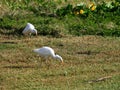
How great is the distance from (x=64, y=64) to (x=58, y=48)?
1338 millimetres

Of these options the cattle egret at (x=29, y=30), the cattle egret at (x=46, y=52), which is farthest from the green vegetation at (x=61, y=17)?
the cattle egret at (x=46, y=52)

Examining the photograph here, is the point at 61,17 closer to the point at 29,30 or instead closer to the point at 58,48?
the point at 29,30

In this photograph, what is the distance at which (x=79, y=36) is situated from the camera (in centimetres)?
1200

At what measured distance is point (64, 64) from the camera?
9.51 m

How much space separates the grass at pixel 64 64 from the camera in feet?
26.8

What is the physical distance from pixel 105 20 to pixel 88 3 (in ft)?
5.50

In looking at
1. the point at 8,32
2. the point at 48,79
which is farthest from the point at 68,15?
the point at 48,79

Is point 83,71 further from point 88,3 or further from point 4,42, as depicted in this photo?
point 88,3

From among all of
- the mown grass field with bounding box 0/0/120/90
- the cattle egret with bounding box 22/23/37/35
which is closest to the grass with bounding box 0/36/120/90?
the mown grass field with bounding box 0/0/120/90

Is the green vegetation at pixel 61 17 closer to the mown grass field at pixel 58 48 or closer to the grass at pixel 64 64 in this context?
the mown grass field at pixel 58 48

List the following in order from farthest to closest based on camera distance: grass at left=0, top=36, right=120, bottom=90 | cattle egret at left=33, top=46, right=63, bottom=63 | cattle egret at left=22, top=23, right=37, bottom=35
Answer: cattle egret at left=22, top=23, right=37, bottom=35
cattle egret at left=33, top=46, right=63, bottom=63
grass at left=0, top=36, right=120, bottom=90

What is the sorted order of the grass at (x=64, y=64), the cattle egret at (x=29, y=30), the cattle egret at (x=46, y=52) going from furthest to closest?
the cattle egret at (x=29, y=30), the cattle egret at (x=46, y=52), the grass at (x=64, y=64)

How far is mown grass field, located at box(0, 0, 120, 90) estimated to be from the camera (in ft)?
27.3

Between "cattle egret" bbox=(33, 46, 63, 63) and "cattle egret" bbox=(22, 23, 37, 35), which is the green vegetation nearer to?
"cattle egret" bbox=(22, 23, 37, 35)
